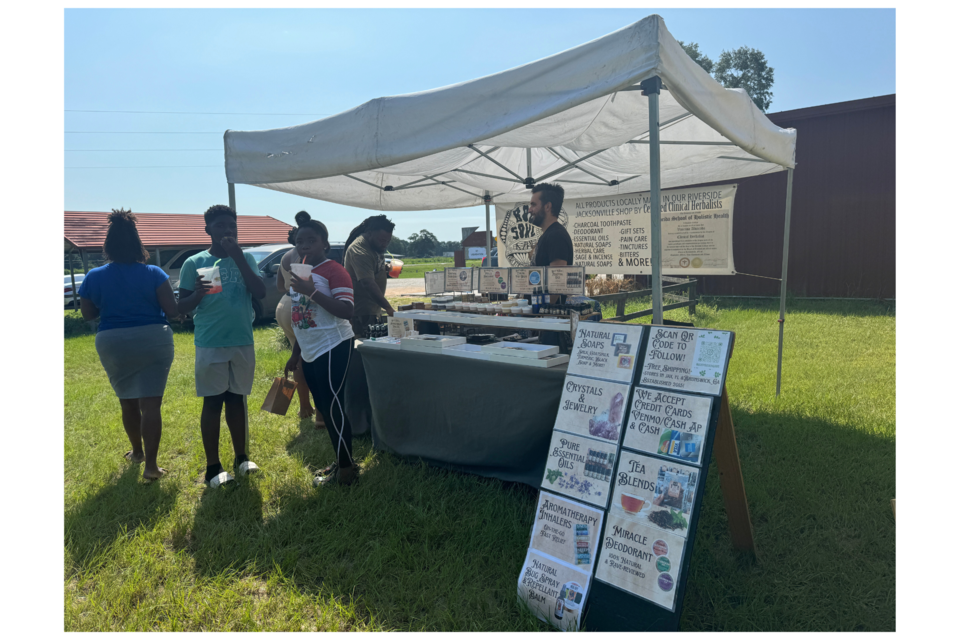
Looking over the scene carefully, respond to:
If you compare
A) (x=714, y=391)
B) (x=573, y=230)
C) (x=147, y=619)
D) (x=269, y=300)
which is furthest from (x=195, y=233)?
(x=714, y=391)

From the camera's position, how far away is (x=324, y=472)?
353 cm

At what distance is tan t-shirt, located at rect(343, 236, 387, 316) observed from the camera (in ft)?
14.5

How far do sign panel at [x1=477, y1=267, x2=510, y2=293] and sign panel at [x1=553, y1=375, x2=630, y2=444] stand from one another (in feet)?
4.22

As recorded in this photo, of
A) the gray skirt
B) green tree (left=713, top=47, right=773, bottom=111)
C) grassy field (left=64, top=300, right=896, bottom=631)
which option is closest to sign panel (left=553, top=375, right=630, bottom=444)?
grassy field (left=64, top=300, right=896, bottom=631)

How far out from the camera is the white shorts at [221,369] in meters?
3.33

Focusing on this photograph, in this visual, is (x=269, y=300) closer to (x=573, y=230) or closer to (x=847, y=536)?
(x=573, y=230)

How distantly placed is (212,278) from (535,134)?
83.3 inches

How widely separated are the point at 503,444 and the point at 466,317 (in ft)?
2.89

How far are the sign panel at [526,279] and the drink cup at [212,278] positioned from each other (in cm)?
177

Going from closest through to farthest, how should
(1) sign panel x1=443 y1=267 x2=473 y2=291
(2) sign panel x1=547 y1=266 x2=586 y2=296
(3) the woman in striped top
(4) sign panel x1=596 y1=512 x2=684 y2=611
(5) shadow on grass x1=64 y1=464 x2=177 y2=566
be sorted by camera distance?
(4) sign panel x1=596 y1=512 x2=684 y2=611
(5) shadow on grass x1=64 y1=464 x2=177 y2=566
(3) the woman in striped top
(2) sign panel x1=547 y1=266 x2=586 y2=296
(1) sign panel x1=443 y1=267 x2=473 y2=291

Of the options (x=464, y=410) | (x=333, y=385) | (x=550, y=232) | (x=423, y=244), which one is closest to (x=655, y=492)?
(x=464, y=410)

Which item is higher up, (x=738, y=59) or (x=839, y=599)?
(x=738, y=59)

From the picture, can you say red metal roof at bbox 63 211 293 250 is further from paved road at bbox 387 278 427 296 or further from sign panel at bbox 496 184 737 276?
sign panel at bbox 496 184 737 276

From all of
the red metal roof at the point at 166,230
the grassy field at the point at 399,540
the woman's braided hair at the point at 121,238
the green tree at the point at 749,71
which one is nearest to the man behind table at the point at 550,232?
the grassy field at the point at 399,540
